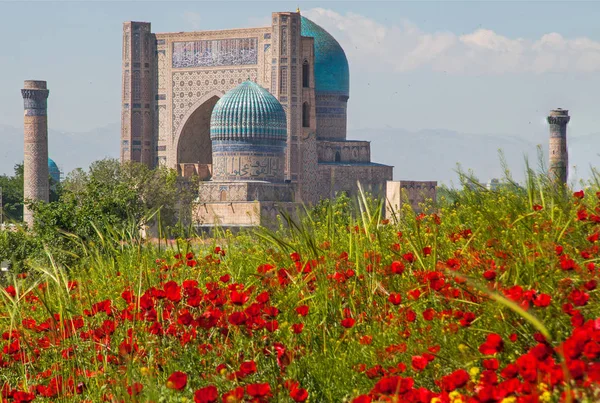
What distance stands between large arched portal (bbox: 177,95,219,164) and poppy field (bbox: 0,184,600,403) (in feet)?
99.8

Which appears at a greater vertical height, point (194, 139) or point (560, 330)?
point (194, 139)

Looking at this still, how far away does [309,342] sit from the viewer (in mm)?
4105

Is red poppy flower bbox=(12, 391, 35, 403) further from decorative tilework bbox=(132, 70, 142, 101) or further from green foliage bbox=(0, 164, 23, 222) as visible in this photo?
green foliage bbox=(0, 164, 23, 222)

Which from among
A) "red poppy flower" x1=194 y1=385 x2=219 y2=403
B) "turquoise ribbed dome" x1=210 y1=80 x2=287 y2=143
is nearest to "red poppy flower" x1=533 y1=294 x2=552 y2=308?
"red poppy flower" x1=194 y1=385 x2=219 y2=403

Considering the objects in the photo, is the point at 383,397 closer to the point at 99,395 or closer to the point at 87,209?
the point at 99,395

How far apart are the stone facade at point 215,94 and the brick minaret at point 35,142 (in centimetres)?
331

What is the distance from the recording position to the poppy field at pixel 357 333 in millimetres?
2875

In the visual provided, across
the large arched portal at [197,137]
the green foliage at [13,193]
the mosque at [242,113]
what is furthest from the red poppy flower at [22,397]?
the green foliage at [13,193]

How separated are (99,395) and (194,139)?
32.5 m

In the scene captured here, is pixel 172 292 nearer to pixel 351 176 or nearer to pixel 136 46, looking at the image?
pixel 136 46

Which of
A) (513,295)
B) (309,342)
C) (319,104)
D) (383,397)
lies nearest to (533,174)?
(309,342)

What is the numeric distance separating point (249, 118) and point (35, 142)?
21.8 feet

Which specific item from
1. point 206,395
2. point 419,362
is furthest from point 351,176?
point 206,395

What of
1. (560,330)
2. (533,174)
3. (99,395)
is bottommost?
(99,395)
